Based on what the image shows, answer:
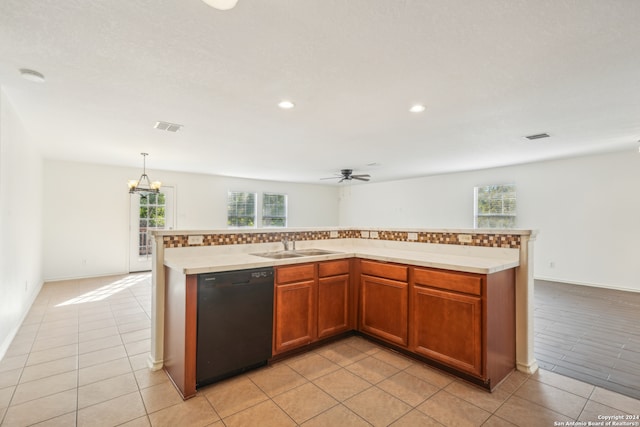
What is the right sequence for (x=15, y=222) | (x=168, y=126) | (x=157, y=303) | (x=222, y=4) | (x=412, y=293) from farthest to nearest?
(x=168, y=126) < (x=15, y=222) < (x=412, y=293) < (x=157, y=303) < (x=222, y=4)

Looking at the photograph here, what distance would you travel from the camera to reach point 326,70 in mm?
2369

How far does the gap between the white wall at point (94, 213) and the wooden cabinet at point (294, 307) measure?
5697mm

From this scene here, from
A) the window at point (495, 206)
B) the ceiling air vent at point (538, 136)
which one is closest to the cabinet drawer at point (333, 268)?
the ceiling air vent at point (538, 136)

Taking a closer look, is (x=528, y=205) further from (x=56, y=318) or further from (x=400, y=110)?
(x=56, y=318)

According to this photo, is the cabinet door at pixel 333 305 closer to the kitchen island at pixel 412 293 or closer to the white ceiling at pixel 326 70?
the kitchen island at pixel 412 293

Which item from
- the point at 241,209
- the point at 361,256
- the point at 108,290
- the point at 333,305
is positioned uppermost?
the point at 241,209

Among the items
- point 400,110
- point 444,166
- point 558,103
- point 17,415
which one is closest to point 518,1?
point 400,110

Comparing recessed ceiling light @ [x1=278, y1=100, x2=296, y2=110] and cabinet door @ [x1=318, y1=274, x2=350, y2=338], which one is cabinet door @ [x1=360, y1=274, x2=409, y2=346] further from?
recessed ceiling light @ [x1=278, y1=100, x2=296, y2=110]

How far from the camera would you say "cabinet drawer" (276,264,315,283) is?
8.40ft

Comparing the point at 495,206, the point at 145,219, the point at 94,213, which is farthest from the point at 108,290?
the point at 495,206

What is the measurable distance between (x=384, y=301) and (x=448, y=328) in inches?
24.5

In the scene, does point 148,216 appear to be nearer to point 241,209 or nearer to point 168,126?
point 241,209

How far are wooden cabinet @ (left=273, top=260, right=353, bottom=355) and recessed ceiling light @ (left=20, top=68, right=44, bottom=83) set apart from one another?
2459 millimetres

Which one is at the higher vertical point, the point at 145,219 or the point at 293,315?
the point at 145,219
